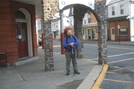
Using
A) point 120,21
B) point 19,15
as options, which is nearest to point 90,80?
point 19,15

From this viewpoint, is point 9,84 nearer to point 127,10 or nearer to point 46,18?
point 46,18

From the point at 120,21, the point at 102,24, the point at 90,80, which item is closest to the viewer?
the point at 90,80

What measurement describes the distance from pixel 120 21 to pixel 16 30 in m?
24.4

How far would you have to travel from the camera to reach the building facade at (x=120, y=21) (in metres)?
28.3

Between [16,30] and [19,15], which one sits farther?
[19,15]

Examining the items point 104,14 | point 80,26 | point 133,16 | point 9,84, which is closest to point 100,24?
point 104,14

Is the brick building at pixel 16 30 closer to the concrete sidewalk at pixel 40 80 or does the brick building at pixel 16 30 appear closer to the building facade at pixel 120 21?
the concrete sidewalk at pixel 40 80

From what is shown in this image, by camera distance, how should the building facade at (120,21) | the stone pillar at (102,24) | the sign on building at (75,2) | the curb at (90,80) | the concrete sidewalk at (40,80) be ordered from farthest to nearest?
the building facade at (120,21) < the stone pillar at (102,24) < the sign on building at (75,2) < the concrete sidewalk at (40,80) < the curb at (90,80)

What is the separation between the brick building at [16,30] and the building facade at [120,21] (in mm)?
18482

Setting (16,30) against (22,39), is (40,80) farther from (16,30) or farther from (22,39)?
(22,39)

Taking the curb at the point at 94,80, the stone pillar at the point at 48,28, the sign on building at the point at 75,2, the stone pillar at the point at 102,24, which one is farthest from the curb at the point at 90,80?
the sign on building at the point at 75,2

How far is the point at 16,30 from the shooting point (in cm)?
955

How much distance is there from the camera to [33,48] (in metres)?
10.7

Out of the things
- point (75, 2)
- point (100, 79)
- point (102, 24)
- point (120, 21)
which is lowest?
point (100, 79)
